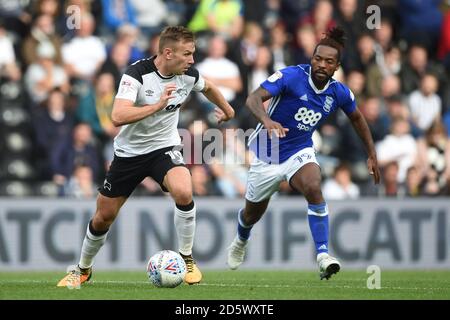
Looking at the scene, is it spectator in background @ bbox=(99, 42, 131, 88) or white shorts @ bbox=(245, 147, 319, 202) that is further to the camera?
spectator in background @ bbox=(99, 42, 131, 88)

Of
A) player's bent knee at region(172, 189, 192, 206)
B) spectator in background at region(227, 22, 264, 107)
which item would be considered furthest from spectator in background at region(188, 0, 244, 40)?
player's bent knee at region(172, 189, 192, 206)

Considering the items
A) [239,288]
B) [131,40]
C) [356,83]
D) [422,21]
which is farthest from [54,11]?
[239,288]

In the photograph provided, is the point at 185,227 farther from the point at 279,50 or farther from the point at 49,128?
the point at 279,50

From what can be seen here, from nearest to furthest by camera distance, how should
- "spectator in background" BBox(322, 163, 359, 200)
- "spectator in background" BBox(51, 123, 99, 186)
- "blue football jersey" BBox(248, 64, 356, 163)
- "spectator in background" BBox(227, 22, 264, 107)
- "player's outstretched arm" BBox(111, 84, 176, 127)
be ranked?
"player's outstretched arm" BBox(111, 84, 176, 127) → "blue football jersey" BBox(248, 64, 356, 163) → "spectator in background" BBox(51, 123, 99, 186) → "spectator in background" BBox(322, 163, 359, 200) → "spectator in background" BBox(227, 22, 264, 107)

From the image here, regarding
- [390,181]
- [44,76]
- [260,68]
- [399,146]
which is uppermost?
[260,68]

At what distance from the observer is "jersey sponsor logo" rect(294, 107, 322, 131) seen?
11656 mm

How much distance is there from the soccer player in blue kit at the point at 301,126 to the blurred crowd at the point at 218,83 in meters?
3.89

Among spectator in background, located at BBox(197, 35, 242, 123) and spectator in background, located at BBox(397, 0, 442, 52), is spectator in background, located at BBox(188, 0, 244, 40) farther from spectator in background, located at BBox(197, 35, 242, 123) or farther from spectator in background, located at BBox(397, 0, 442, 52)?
spectator in background, located at BBox(397, 0, 442, 52)

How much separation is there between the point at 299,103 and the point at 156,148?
67.1 inches

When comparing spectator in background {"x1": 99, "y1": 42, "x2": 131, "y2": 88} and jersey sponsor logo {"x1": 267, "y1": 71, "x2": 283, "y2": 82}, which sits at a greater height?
spectator in background {"x1": 99, "y1": 42, "x2": 131, "y2": 88}

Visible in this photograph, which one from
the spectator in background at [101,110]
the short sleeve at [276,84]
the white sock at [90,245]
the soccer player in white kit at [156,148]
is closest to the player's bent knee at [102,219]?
the soccer player in white kit at [156,148]

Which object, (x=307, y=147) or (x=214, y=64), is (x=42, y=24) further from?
(x=307, y=147)

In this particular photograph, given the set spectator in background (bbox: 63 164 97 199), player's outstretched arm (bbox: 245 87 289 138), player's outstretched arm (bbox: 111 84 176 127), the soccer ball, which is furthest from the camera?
spectator in background (bbox: 63 164 97 199)

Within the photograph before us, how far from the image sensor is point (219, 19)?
17828 millimetres
